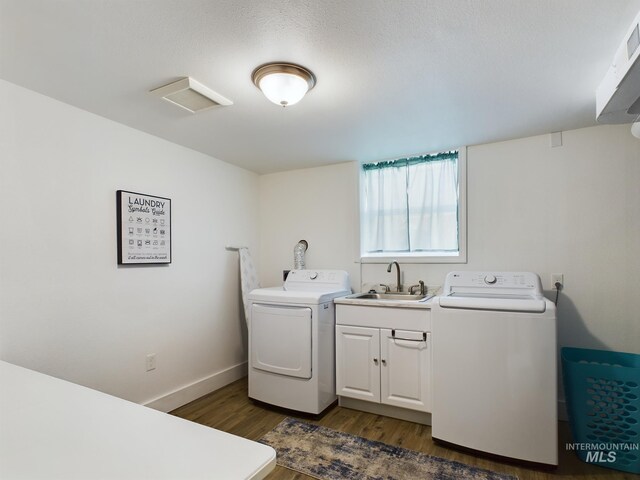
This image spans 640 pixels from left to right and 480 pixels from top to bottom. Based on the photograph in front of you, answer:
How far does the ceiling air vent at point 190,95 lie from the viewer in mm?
Answer: 1886

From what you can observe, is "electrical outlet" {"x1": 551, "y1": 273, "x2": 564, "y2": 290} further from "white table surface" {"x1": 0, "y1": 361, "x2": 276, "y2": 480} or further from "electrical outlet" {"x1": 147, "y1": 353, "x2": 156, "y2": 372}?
"electrical outlet" {"x1": 147, "y1": 353, "x2": 156, "y2": 372}

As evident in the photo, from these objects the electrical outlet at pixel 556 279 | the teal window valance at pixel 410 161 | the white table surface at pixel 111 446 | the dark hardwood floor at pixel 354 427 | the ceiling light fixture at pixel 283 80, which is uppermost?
the ceiling light fixture at pixel 283 80

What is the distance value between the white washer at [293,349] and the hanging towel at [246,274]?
21.7 inches

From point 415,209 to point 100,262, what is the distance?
2556 mm

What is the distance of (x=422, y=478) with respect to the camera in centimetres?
192

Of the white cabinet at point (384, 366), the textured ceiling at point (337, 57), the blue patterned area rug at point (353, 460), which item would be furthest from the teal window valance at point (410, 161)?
the blue patterned area rug at point (353, 460)

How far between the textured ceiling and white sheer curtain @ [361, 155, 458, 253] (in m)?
0.62

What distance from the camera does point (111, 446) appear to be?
84 cm

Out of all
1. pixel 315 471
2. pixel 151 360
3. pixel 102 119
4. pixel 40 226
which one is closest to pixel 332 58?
pixel 102 119

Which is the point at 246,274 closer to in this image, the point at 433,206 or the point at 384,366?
the point at 384,366

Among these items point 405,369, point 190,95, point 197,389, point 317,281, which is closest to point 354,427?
point 405,369

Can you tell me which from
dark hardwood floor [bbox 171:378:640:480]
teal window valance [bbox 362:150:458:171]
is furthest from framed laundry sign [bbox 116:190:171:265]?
teal window valance [bbox 362:150:458:171]

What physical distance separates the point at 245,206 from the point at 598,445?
11.0ft

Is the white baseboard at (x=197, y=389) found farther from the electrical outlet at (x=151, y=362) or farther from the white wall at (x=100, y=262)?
the electrical outlet at (x=151, y=362)
